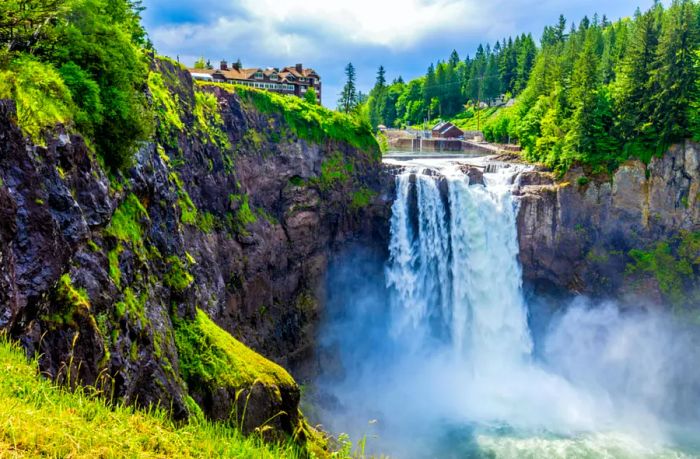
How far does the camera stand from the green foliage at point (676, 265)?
127ft

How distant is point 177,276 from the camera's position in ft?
54.6

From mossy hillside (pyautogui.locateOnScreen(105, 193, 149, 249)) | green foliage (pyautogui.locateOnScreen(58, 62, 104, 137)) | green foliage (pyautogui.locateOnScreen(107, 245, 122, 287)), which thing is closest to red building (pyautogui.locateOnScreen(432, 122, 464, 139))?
mossy hillside (pyautogui.locateOnScreen(105, 193, 149, 249))

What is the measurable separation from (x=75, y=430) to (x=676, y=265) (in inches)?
1733

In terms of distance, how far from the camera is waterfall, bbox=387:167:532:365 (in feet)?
133

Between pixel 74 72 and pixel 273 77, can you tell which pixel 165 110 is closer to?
pixel 74 72

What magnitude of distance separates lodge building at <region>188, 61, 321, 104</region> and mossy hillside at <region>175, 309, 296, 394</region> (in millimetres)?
61037

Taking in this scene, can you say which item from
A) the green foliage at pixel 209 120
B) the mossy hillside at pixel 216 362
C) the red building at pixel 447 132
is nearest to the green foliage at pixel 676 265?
the green foliage at pixel 209 120

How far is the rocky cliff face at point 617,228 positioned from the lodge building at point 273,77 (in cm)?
4505

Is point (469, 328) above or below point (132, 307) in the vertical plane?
below

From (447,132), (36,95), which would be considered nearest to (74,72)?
(36,95)

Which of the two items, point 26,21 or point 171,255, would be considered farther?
point 171,255

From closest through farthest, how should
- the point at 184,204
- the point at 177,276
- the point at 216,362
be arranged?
the point at 216,362, the point at 177,276, the point at 184,204

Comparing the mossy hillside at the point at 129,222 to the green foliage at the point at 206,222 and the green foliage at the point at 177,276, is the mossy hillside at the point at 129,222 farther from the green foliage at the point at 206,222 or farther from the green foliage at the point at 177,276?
the green foliage at the point at 206,222

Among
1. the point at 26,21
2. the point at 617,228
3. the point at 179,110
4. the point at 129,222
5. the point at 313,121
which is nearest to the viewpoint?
the point at 26,21
